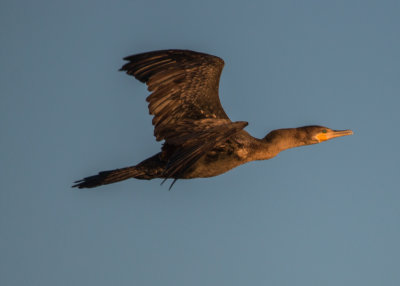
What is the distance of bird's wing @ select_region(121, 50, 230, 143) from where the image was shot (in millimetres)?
10461

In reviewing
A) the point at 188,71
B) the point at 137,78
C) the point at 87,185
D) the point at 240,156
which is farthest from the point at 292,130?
the point at 87,185

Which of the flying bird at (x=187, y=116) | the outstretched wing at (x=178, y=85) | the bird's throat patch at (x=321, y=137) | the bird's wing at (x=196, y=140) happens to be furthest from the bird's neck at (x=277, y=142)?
the bird's wing at (x=196, y=140)

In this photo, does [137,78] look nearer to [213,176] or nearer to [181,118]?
[181,118]

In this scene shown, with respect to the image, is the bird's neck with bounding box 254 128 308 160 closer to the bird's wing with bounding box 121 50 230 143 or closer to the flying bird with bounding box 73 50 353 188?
the flying bird with bounding box 73 50 353 188

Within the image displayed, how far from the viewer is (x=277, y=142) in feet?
35.3

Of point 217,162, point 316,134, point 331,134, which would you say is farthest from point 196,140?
point 331,134

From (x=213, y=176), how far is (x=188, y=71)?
1.72 meters

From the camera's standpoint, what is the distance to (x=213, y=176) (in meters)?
10.3

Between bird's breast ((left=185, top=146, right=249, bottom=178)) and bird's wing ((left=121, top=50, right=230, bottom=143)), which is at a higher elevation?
bird's wing ((left=121, top=50, right=230, bottom=143))

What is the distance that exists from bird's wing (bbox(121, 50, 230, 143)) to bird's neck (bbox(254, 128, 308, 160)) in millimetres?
797

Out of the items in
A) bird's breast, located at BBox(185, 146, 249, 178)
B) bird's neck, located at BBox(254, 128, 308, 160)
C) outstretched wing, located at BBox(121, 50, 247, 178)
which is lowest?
bird's breast, located at BBox(185, 146, 249, 178)

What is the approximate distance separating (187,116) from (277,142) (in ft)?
4.91

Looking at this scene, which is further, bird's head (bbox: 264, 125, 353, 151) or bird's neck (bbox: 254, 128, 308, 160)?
bird's head (bbox: 264, 125, 353, 151)

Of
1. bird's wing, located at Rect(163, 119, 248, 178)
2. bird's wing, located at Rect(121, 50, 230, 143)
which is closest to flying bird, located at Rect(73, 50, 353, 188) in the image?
bird's wing, located at Rect(121, 50, 230, 143)
